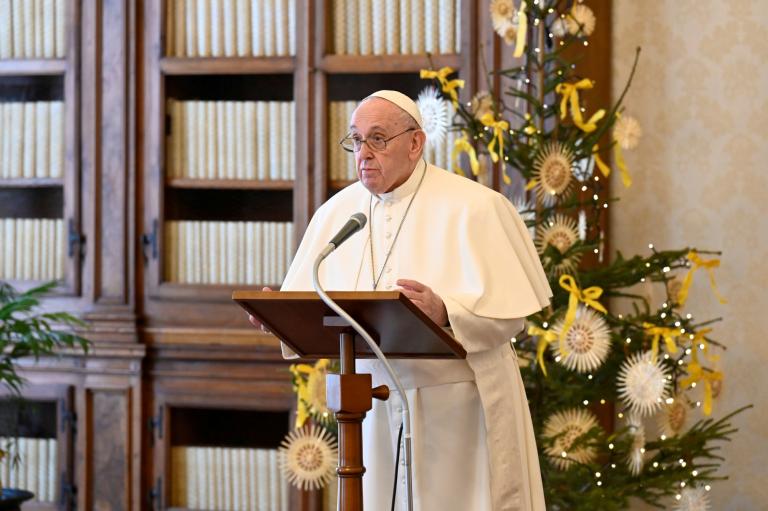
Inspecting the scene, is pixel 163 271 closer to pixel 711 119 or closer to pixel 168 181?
pixel 168 181

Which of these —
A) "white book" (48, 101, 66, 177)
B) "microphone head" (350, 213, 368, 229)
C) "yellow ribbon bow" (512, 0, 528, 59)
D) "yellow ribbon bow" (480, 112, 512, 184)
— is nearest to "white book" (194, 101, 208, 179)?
"white book" (48, 101, 66, 177)

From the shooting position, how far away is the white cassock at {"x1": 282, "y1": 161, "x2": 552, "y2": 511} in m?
3.30

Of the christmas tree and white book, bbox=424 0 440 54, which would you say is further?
white book, bbox=424 0 440 54

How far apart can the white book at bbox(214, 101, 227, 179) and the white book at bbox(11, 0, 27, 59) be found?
0.96 meters

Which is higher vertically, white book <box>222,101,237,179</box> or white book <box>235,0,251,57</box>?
white book <box>235,0,251,57</box>

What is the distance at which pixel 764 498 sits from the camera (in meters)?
5.01

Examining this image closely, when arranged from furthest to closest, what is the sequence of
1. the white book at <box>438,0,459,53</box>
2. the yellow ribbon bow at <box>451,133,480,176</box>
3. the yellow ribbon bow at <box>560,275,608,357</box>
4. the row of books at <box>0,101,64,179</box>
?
the row of books at <box>0,101,64,179</box> < the white book at <box>438,0,459,53</box> < the yellow ribbon bow at <box>451,133,480,176</box> < the yellow ribbon bow at <box>560,275,608,357</box>

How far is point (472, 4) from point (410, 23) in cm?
28

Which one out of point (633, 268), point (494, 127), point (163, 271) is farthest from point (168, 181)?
point (633, 268)

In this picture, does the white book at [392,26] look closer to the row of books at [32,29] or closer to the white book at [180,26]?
the white book at [180,26]

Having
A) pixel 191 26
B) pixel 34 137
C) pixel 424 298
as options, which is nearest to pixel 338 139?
pixel 191 26

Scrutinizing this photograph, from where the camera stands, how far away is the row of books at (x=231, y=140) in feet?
17.7

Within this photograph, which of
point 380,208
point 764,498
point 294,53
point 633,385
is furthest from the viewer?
point 294,53

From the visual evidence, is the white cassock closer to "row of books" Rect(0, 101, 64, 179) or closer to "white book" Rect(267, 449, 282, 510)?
"white book" Rect(267, 449, 282, 510)
